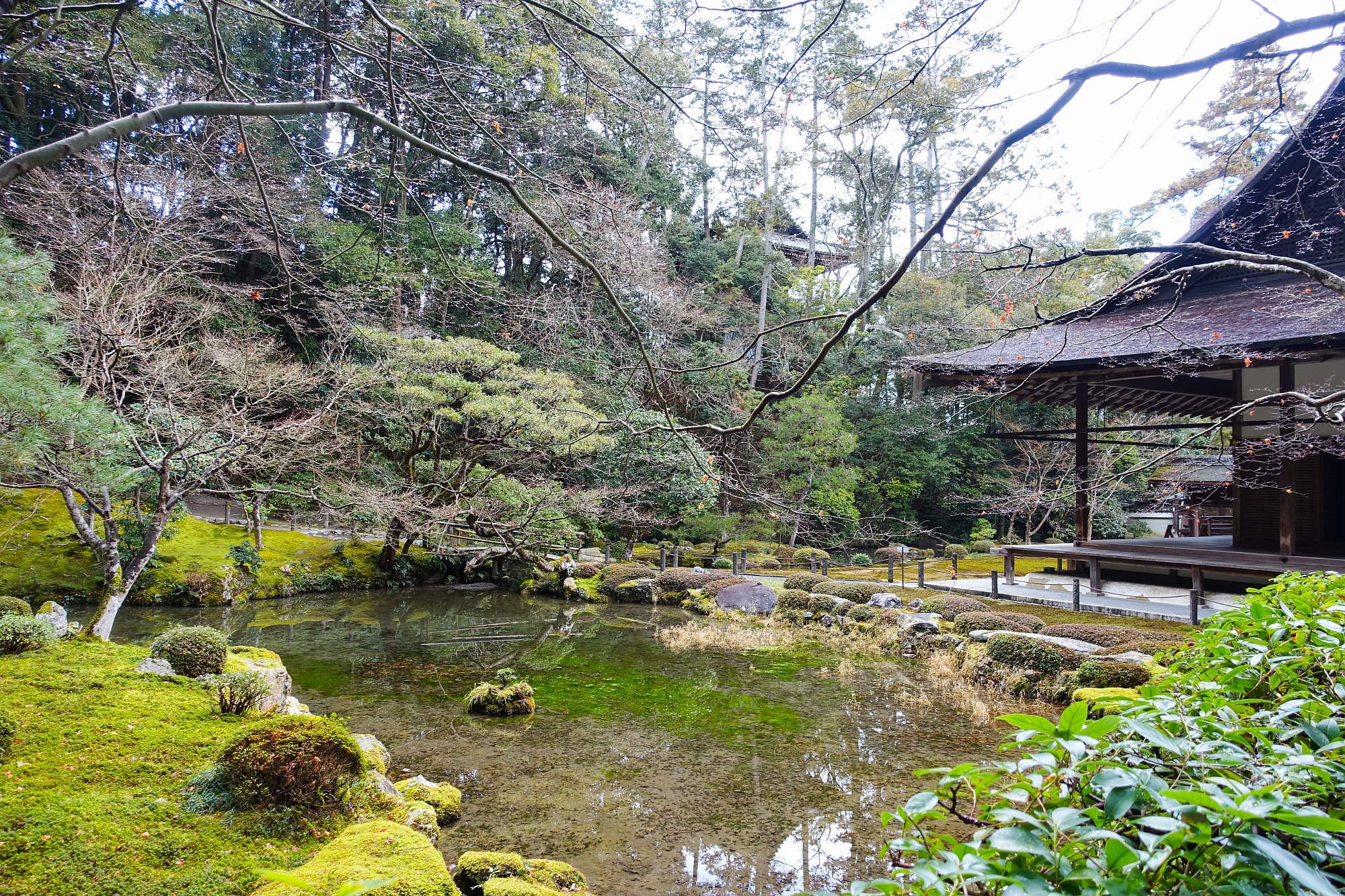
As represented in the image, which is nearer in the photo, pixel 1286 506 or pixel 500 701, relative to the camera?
pixel 500 701

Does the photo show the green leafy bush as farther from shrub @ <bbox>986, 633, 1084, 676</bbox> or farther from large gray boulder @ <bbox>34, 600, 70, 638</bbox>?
large gray boulder @ <bbox>34, 600, 70, 638</bbox>

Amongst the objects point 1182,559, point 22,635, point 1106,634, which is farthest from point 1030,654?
point 22,635

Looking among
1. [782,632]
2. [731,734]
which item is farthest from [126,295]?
[782,632]

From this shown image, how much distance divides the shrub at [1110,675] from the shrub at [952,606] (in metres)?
2.37

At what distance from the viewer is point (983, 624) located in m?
7.69

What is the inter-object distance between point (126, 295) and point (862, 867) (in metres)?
8.10

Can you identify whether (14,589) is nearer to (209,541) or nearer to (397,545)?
(209,541)

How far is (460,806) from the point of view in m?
3.99

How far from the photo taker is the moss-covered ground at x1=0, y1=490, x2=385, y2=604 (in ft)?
28.3

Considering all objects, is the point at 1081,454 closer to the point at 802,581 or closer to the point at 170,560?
the point at 802,581

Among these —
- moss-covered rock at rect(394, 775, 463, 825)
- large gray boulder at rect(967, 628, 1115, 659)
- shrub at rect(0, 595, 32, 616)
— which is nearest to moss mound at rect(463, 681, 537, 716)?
moss-covered rock at rect(394, 775, 463, 825)

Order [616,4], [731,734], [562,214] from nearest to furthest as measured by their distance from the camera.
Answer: [562,214] < [731,734] < [616,4]

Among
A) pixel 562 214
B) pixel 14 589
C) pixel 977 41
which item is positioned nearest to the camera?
pixel 977 41

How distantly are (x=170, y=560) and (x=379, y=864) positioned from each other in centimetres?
973
